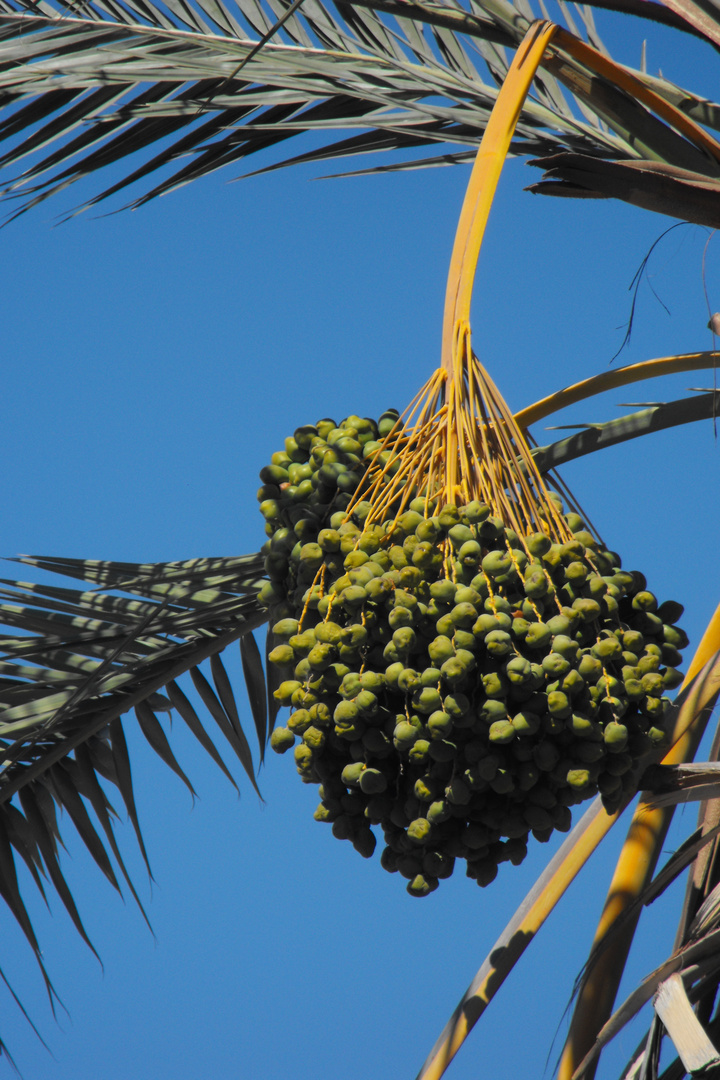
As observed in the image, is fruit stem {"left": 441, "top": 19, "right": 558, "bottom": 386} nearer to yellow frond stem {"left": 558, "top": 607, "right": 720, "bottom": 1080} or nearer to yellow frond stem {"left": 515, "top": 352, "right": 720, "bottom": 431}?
yellow frond stem {"left": 515, "top": 352, "right": 720, "bottom": 431}

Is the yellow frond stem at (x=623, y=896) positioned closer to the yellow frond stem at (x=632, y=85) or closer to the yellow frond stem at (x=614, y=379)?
the yellow frond stem at (x=614, y=379)

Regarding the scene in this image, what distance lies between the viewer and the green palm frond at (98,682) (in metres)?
2.40

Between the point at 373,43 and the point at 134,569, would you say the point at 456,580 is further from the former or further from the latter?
the point at 373,43

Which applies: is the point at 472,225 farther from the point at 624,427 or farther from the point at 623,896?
the point at 623,896

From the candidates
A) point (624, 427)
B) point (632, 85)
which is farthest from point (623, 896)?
point (632, 85)

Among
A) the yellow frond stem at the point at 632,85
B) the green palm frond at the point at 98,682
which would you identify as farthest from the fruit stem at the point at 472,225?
the green palm frond at the point at 98,682

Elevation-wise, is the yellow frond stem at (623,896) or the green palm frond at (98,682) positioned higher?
the green palm frond at (98,682)

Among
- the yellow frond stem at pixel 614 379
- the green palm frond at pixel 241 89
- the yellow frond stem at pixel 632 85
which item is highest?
the green palm frond at pixel 241 89

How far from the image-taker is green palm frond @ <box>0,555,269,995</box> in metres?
2.40

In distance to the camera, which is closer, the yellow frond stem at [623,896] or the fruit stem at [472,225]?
the fruit stem at [472,225]

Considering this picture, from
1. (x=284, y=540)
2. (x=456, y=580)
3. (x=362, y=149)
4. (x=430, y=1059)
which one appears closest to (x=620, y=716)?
(x=456, y=580)

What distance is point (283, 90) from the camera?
8.68 ft

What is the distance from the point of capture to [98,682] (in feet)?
7.47

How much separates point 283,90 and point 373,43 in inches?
9.7
